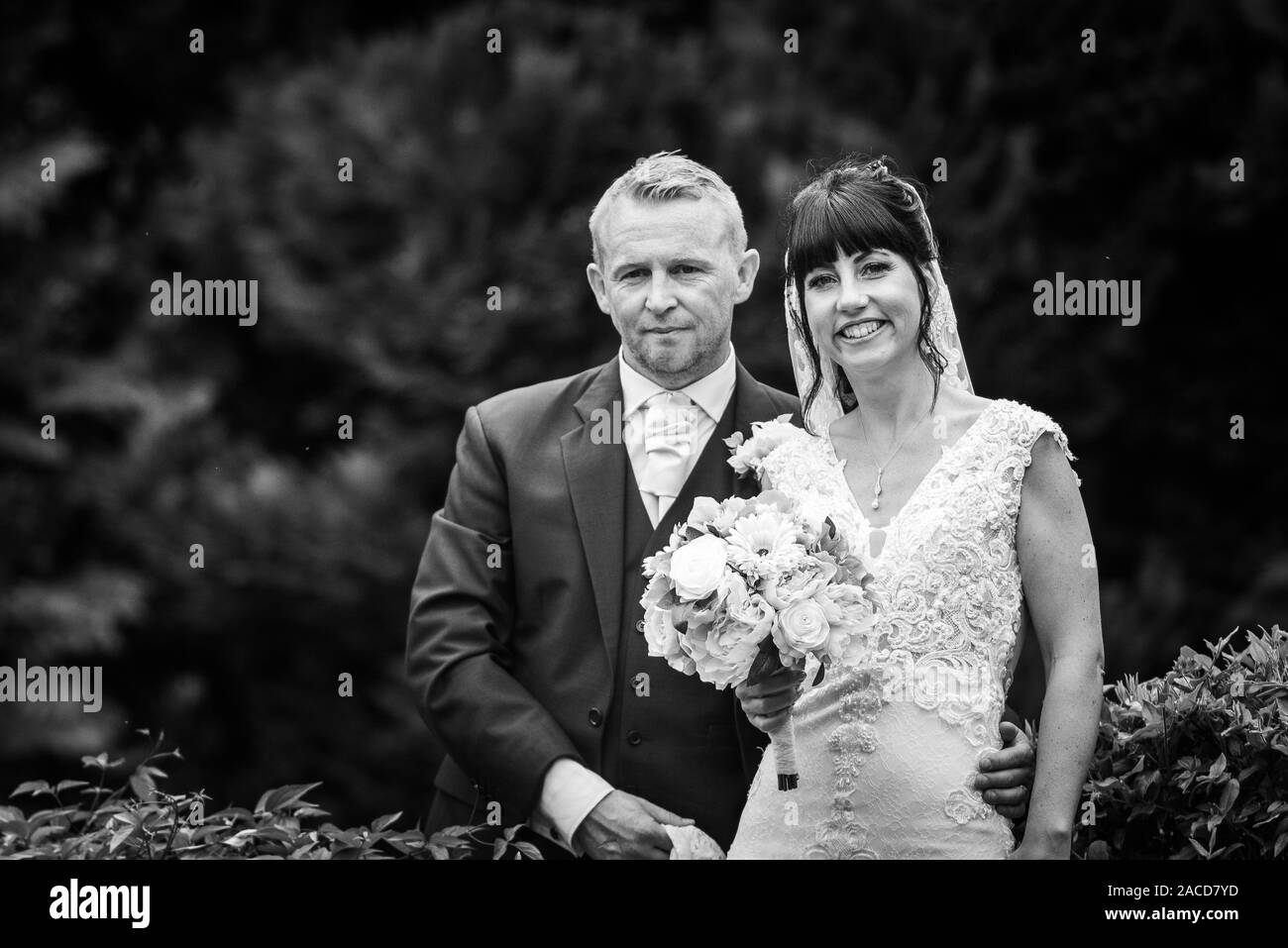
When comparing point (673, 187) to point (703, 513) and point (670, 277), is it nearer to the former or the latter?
point (670, 277)

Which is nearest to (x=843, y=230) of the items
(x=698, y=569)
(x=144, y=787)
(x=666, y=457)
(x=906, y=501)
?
(x=906, y=501)

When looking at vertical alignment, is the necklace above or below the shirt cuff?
above

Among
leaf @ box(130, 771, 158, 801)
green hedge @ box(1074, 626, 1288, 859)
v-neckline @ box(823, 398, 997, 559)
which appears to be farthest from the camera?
leaf @ box(130, 771, 158, 801)

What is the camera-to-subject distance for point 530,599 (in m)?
4.16

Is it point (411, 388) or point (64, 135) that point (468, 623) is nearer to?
point (411, 388)

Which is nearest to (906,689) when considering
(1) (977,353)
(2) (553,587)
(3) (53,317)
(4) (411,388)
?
(2) (553,587)

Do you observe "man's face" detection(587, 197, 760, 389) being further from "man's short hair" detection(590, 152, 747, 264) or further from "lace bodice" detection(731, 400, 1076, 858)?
"lace bodice" detection(731, 400, 1076, 858)

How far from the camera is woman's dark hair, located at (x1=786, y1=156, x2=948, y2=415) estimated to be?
3.73m

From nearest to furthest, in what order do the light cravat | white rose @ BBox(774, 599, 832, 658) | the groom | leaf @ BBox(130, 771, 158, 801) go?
white rose @ BBox(774, 599, 832, 658) < leaf @ BBox(130, 771, 158, 801) < the groom < the light cravat

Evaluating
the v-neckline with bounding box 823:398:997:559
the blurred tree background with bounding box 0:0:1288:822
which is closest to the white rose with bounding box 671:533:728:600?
the v-neckline with bounding box 823:398:997:559

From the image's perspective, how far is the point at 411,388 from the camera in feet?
33.2

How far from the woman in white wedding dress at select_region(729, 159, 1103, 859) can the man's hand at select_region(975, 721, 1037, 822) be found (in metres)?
0.03

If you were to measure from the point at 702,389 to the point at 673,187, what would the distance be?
1.75 ft

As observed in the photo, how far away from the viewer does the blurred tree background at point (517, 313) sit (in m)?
9.92
